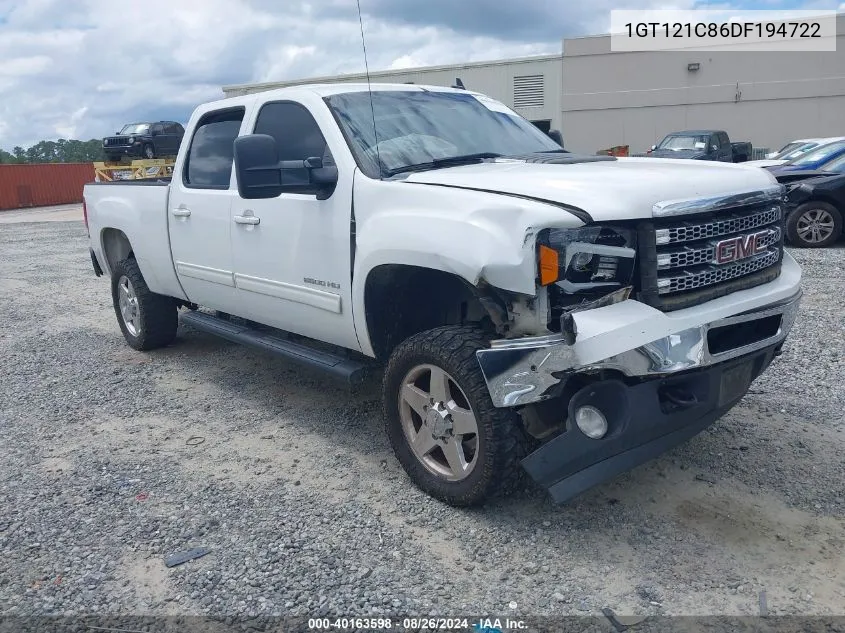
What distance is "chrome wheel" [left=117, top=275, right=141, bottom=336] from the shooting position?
6484 millimetres

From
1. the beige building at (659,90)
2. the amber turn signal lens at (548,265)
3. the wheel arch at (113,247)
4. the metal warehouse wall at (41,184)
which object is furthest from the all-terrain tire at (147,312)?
the metal warehouse wall at (41,184)

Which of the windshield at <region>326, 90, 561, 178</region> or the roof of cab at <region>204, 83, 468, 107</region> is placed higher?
the roof of cab at <region>204, 83, 468, 107</region>

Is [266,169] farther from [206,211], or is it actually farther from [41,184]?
[41,184]

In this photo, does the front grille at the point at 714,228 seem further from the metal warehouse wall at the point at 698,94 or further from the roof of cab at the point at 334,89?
the metal warehouse wall at the point at 698,94

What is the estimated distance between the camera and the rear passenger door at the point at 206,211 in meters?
4.93

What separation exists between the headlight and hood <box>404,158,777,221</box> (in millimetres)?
114

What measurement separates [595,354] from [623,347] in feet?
0.36

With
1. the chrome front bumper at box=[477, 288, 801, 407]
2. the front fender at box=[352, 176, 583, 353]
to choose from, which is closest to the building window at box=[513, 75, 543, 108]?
the front fender at box=[352, 176, 583, 353]

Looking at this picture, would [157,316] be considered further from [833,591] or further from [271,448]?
[833,591]

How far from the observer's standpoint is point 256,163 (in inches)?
147

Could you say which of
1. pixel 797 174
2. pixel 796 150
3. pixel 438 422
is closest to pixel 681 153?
pixel 796 150

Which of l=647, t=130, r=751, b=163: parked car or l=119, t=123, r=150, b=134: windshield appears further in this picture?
l=119, t=123, r=150, b=134: windshield

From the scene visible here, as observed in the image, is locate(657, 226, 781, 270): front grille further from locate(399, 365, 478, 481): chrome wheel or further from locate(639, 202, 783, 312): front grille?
locate(399, 365, 478, 481): chrome wheel

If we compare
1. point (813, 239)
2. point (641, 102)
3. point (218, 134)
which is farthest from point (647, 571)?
point (641, 102)
